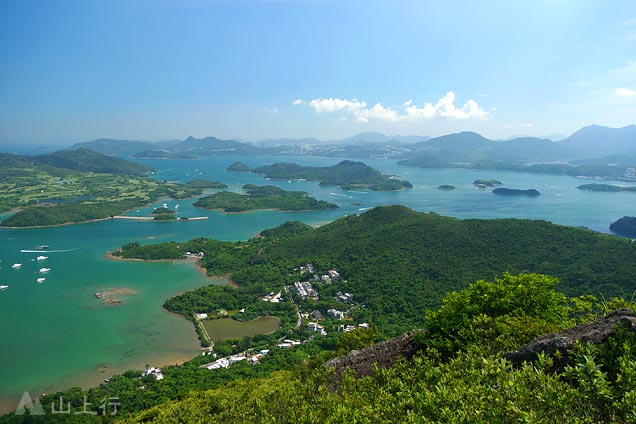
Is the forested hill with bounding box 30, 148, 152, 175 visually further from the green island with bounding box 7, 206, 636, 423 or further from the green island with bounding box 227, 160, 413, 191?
the green island with bounding box 7, 206, 636, 423

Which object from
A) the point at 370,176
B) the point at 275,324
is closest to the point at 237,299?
the point at 275,324

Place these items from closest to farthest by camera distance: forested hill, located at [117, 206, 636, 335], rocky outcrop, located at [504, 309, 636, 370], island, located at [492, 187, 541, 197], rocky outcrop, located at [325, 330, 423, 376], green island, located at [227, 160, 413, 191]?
rocky outcrop, located at [504, 309, 636, 370] < rocky outcrop, located at [325, 330, 423, 376] < forested hill, located at [117, 206, 636, 335] < island, located at [492, 187, 541, 197] < green island, located at [227, 160, 413, 191]

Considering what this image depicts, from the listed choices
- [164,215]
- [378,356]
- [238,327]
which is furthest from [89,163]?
[378,356]

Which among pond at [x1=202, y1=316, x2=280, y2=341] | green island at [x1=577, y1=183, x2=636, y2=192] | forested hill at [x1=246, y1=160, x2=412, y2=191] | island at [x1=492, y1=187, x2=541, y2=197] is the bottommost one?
pond at [x1=202, y1=316, x2=280, y2=341]

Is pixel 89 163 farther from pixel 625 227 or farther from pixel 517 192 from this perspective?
pixel 625 227

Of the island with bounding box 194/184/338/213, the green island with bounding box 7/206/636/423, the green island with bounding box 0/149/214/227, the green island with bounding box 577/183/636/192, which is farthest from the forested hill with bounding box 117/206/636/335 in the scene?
the green island with bounding box 577/183/636/192
